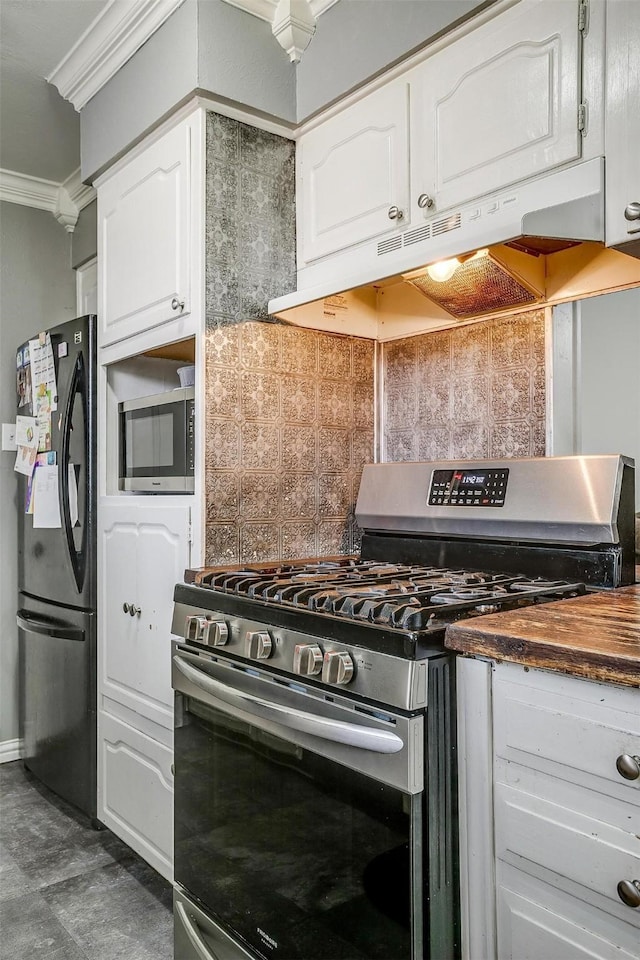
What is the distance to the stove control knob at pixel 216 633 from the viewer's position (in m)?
1.49

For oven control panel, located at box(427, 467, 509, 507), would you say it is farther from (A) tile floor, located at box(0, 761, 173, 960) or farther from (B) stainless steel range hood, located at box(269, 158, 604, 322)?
(A) tile floor, located at box(0, 761, 173, 960)

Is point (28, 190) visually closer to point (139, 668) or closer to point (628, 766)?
point (139, 668)

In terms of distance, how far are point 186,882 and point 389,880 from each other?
2.42ft

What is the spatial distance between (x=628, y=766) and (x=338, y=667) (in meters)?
0.47

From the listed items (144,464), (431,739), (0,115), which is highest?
(0,115)

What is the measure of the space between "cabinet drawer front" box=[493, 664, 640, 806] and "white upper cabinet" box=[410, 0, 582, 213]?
98 cm

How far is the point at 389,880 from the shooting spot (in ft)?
3.64

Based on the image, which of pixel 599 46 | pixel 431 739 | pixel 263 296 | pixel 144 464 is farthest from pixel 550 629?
pixel 144 464

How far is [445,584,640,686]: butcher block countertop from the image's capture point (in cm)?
88

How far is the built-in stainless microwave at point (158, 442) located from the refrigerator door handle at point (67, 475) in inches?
6.8

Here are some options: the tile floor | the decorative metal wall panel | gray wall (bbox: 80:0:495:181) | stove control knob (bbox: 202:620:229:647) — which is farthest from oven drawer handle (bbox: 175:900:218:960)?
gray wall (bbox: 80:0:495:181)

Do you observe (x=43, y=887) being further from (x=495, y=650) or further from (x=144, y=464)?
(x=495, y=650)

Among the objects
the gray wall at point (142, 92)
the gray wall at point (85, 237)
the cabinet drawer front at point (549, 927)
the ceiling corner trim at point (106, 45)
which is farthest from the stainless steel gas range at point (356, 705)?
the gray wall at point (85, 237)

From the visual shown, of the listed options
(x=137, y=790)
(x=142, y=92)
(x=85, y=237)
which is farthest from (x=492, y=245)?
(x=85, y=237)
